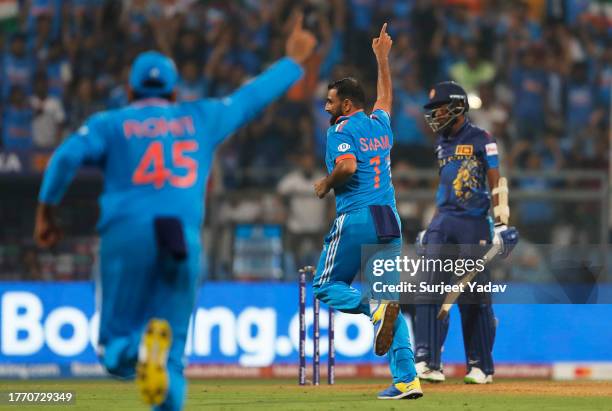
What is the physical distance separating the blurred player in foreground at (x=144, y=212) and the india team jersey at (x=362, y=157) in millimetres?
2902

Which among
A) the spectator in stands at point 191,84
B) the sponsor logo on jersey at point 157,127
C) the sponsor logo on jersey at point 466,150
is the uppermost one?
the spectator in stands at point 191,84

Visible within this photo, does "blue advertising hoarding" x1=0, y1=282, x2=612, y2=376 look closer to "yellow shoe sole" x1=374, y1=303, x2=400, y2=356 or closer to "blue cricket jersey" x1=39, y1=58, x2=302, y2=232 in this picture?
"yellow shoe sole" x1=374, y1=303, x2=400, y2=356

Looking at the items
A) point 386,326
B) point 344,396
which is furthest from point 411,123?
point 386,326

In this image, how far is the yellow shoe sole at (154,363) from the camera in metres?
7.27

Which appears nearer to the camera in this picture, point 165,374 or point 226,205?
point 165,374

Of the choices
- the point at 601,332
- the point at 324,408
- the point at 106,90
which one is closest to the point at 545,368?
the point at 601,332

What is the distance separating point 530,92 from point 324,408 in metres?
11.4

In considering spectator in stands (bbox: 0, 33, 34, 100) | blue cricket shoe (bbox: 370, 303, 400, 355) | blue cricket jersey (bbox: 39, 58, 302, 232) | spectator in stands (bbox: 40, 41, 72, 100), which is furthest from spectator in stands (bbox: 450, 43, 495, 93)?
blue cricket jersey (bbox: 39, 58, 302, 232)

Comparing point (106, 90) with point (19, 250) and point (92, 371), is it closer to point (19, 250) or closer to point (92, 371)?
point (19, 250)

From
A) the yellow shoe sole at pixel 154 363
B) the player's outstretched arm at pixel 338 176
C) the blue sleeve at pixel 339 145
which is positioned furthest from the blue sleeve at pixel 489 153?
the yellow shoe sole at pixel 154 363

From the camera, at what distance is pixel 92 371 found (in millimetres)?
15844

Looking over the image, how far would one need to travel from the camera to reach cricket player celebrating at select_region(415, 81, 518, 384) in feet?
41.0

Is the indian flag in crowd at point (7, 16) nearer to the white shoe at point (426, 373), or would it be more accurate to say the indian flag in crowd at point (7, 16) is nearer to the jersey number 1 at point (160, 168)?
the white shoe at point (426, 373)

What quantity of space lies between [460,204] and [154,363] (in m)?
5.84
